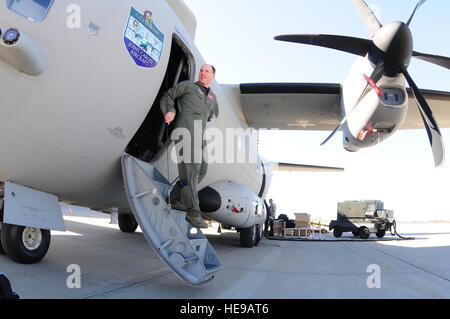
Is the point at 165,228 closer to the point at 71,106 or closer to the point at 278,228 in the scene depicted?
the point at 71,106

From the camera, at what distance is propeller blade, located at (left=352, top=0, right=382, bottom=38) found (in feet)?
19.4

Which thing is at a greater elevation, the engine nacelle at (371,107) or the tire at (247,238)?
the engine nacelle at (371,107)

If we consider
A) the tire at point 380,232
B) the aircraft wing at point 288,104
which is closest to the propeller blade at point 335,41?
the aircraft wing at point 288,104

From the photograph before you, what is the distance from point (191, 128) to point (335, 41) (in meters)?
4.24

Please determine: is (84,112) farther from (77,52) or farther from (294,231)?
(294,231)

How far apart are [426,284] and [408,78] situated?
3611 mm

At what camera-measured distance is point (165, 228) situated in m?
3.26

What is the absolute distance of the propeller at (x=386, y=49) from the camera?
211 inches

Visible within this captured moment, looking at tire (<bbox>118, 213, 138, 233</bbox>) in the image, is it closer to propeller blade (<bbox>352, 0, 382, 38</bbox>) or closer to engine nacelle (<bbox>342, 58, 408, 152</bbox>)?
engine nacelle (<bbox>342, 58, 408, 152</bbox>)

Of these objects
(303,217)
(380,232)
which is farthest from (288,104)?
(380,232)

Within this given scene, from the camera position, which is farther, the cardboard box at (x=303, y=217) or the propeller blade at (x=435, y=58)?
the cardboard box at (x=303, y=217)

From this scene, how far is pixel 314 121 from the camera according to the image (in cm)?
929

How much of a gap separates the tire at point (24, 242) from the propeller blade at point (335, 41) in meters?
5.38

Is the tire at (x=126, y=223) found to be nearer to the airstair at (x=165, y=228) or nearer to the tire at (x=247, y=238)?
the tire at (x=247, y=238)
